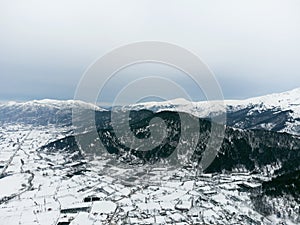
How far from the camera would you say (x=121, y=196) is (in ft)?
199

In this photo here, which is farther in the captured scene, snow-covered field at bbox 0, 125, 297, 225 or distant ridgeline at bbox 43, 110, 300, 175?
distant ridgeline at bbox 43, 110, 300, 175

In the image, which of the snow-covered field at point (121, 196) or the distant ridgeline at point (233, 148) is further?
the distant ridgeline at point (233, 148)

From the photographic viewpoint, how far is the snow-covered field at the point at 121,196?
49.1 meters

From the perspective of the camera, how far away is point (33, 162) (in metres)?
104

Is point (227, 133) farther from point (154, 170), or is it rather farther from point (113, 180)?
point (113, 180)

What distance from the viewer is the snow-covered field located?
49.1m

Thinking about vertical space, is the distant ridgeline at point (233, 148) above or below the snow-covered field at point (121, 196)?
above

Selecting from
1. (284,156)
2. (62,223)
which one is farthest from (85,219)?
(284,156)

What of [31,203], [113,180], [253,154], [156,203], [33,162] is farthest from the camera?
[33,162]

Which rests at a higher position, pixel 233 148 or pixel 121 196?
pixel 233 148

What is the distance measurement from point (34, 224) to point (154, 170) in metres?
40.9

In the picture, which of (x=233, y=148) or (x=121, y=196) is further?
(x=233, y=148)

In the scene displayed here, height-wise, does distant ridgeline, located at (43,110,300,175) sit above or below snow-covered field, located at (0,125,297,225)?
above

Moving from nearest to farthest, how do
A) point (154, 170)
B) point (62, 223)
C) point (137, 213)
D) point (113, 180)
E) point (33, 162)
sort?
point (62, 223)
point (137, 213)
point (113, 180)
point (154, 170)
point (33, 162)
